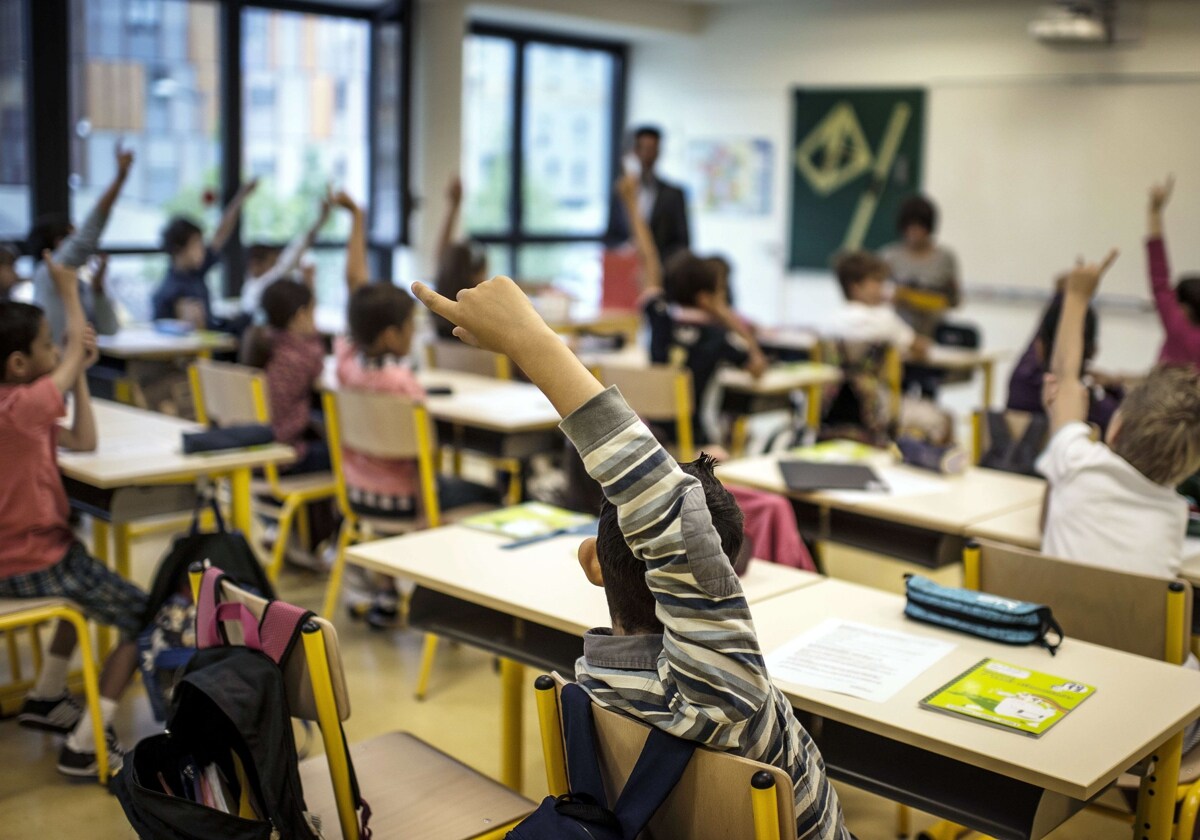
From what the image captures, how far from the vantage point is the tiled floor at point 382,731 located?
2713 mm

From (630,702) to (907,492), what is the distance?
183 centimetres

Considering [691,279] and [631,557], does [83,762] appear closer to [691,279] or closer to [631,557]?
[631,557]

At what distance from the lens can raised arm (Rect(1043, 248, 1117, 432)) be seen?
3.09 metres

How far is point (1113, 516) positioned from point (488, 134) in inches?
287

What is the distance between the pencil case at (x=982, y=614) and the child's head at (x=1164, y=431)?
555 millimetres

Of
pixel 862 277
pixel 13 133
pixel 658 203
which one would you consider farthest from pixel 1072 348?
pixel 13 133

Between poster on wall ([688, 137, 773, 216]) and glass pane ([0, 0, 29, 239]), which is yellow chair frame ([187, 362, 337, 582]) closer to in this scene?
glass pane ([0, 0, 29, 239])

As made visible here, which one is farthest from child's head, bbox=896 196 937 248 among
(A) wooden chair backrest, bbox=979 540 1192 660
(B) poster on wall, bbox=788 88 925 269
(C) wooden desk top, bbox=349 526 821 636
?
(A) wooden chair backrest, bbox=979 540 1192 660

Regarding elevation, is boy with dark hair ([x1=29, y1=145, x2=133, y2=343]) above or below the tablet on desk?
above

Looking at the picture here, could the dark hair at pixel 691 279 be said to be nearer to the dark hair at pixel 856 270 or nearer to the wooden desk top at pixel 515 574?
the dark hair at pixel 856 270

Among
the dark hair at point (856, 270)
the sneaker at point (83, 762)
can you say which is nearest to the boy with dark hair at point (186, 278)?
the dark hair at point (856, 270)

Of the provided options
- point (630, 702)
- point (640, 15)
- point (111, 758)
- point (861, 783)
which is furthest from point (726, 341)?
point (640, 15)

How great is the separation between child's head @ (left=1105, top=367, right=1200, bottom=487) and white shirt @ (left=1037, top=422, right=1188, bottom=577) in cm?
3

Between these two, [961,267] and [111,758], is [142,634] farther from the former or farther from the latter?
[961,267]
